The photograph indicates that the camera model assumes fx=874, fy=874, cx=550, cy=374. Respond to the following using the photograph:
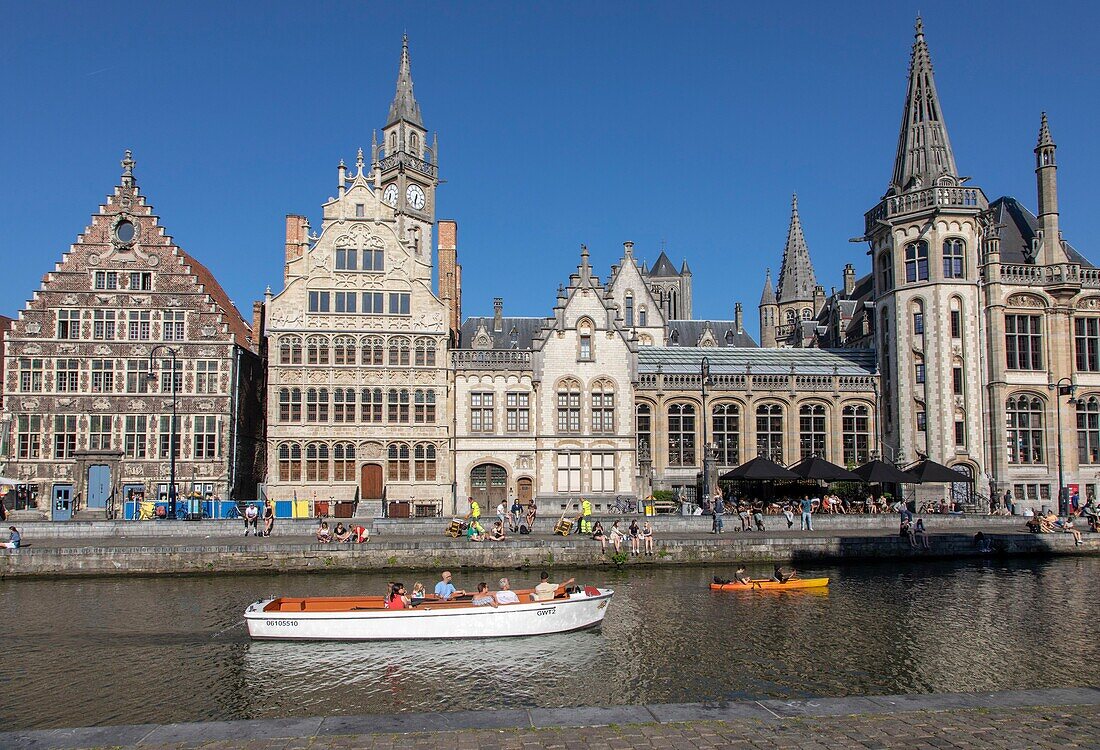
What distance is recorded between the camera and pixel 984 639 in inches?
858

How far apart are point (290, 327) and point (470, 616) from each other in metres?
30.5

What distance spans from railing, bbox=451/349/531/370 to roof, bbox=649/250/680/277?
42735 millimetres

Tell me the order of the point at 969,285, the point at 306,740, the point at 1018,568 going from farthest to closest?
the point at 969,285 → the point at 1018,568 → the point at 306,740

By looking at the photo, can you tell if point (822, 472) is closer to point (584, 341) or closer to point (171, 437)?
point (584, 341)

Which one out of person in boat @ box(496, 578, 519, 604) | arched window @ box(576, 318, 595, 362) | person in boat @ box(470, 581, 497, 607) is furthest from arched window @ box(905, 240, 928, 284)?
person in boat @ box(470, 581, 497, 607)

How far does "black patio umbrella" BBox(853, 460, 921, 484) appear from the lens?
42.3 metres

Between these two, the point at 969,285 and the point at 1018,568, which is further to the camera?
the point at 969,285

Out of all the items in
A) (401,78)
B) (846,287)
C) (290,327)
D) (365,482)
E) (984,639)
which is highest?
(401,78)

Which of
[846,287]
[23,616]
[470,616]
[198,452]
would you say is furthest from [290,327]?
[846,287]

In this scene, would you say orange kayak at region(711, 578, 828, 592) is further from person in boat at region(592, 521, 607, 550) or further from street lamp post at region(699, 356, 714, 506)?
street lamp post at region(699, 356, 714, 506)

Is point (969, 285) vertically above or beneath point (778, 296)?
beneath

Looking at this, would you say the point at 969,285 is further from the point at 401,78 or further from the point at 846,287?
the point at 401,78

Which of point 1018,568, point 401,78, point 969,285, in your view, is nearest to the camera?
point 1018,568

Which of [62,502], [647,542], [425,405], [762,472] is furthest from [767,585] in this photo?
[62,502]
